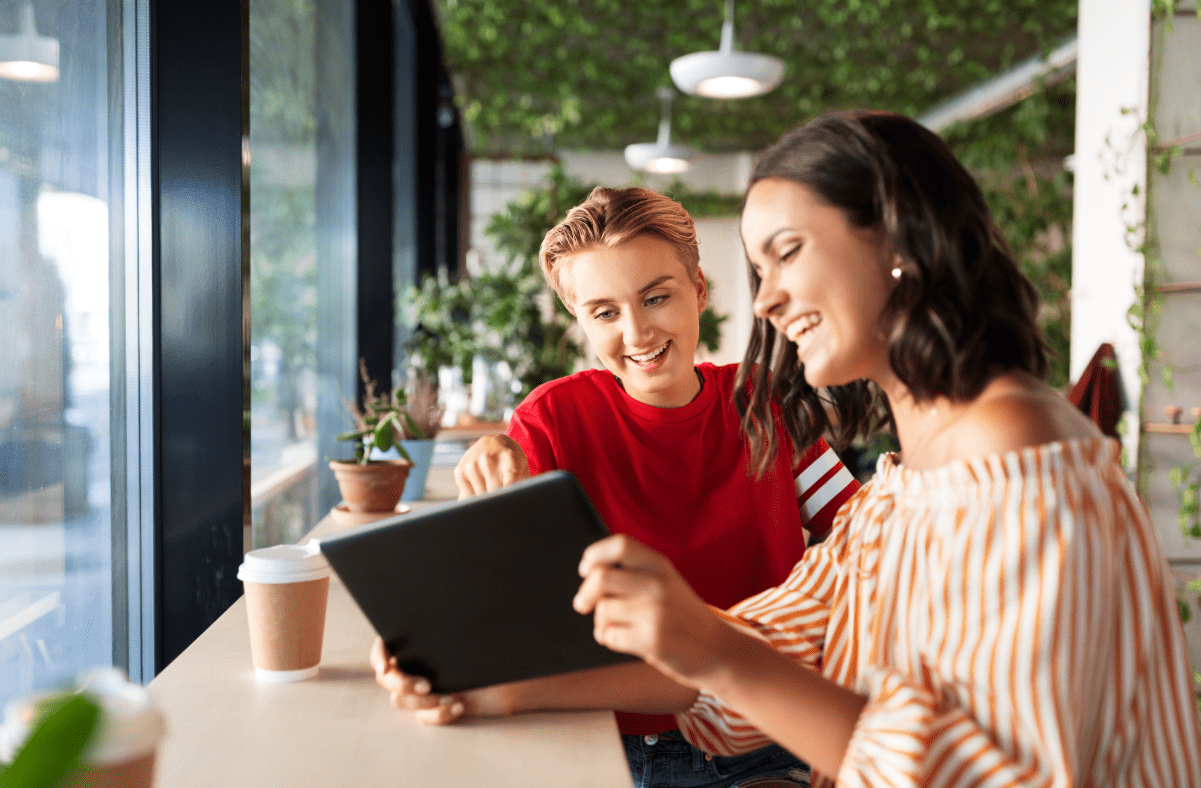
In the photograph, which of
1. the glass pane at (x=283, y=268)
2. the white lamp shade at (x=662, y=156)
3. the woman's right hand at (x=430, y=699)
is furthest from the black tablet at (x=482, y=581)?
the white lamp shade at (x=662, y=156)

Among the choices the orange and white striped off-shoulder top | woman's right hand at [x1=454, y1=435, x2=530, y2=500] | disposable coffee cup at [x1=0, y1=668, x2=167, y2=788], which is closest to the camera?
disposable coffee cup at [x1=0, y1=668, x2=167, y2=788]

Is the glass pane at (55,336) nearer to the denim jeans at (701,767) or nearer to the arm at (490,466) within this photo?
the arm at (490,466)

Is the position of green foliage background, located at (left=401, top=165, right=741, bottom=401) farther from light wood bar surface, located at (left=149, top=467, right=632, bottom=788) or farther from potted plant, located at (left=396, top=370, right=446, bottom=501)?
light wood bar surface, located at (left=149, top=467, right=632, bottom=788)

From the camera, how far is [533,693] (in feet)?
3.12

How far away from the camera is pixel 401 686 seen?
3.02 ft

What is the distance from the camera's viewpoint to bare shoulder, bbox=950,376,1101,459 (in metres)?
0.78

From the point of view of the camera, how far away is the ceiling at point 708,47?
559cm

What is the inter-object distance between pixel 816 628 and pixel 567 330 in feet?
10.1

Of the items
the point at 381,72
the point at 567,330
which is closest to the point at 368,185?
the point at 381,72

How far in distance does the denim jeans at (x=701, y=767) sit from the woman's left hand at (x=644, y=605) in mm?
576

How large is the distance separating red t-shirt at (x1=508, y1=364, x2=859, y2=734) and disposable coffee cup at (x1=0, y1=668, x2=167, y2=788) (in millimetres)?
900

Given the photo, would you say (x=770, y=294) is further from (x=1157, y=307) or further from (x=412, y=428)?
(x=1157, y=307)

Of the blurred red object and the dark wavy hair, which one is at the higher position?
the dark wavy hair

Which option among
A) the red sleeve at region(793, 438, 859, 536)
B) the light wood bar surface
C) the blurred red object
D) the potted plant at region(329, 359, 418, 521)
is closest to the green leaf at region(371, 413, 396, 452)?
the potted plant at region(329, 359, 418, 521)
